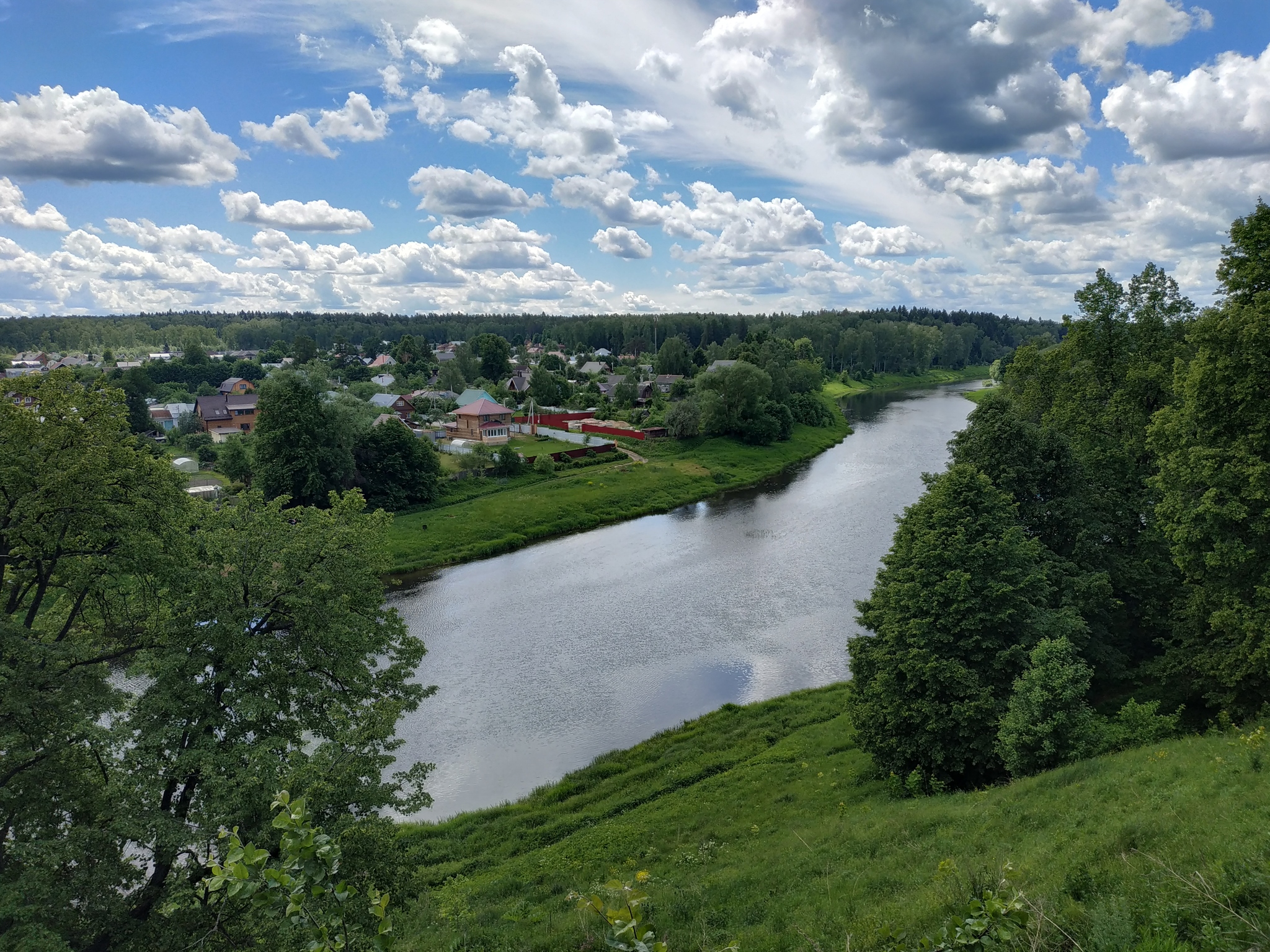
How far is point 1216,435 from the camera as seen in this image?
1761cm

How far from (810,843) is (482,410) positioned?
6206 cm

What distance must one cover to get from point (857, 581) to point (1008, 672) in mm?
17375

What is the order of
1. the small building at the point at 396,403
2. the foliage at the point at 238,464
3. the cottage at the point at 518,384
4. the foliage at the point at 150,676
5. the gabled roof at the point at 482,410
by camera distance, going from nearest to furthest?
the foliage at the point at 150,676, the foliage at the point at 238,464, the gabled roof at the point at 482,410, the small building at the point at 396,403, the cottage at the point at 518,384

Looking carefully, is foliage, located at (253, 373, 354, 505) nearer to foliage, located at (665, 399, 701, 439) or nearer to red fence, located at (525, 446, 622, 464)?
red fence, located at (525, 446, 622, 464)

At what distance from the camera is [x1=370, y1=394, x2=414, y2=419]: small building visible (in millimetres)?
86438

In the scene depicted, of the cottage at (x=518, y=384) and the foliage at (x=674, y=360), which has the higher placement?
the foliage at (x=674, y=360)

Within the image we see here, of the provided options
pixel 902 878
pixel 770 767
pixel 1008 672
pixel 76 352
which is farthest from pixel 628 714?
pixel 76 352

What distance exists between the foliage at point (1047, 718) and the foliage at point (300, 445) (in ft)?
130

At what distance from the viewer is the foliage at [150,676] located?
31.9 feet

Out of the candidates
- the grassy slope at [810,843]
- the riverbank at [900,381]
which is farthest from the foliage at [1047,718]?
the riverbank at [900,381]

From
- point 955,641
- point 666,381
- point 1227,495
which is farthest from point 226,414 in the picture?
point 1227,495

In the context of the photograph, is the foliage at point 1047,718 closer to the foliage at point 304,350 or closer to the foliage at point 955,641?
the foliage at point 955,641

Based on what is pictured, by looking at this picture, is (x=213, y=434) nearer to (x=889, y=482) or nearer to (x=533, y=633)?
(x=533, y=633)

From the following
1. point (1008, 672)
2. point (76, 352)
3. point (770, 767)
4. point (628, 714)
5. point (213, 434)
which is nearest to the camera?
point (1008, 672)
